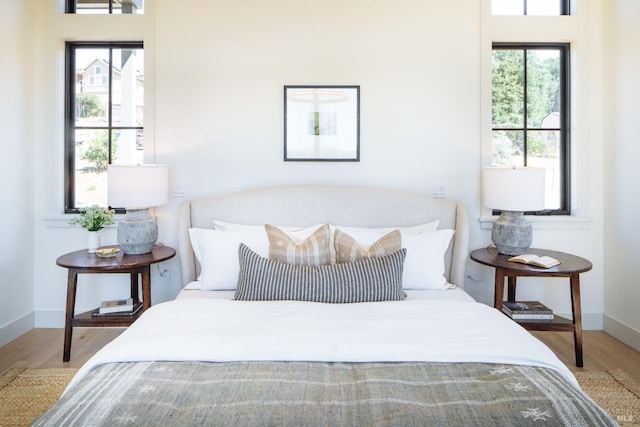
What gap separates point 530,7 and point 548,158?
1.24 metres

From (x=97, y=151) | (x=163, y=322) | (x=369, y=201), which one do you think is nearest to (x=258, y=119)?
(x=369, y=201)

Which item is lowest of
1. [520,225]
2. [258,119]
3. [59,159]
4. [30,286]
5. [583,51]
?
[30,286]

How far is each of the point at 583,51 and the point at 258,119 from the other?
2616 millimetres

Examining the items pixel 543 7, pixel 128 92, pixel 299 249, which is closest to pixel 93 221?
pixel 128 92

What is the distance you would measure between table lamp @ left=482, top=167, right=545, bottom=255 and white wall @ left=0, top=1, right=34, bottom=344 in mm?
3457

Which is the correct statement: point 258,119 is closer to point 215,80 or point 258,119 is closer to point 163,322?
point 215,80

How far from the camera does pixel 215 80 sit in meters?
3.25

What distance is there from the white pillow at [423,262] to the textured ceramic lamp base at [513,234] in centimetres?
50

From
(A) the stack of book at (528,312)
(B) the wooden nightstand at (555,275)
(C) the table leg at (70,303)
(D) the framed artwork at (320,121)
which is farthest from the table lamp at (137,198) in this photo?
(A) the stack of book at (528,312)

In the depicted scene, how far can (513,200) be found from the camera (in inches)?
110

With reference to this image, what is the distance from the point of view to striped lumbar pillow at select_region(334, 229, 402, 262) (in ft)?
8.04

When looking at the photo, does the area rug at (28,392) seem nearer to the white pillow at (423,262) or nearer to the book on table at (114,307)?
the book on table at (114,307)

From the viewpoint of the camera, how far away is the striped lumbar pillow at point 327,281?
2.18 meters

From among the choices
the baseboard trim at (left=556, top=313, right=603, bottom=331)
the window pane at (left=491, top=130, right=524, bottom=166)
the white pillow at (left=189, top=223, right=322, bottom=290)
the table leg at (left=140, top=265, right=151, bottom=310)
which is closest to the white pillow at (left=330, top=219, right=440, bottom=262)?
the white pillow at (left=189, top=223, right=322, bottom=290)
